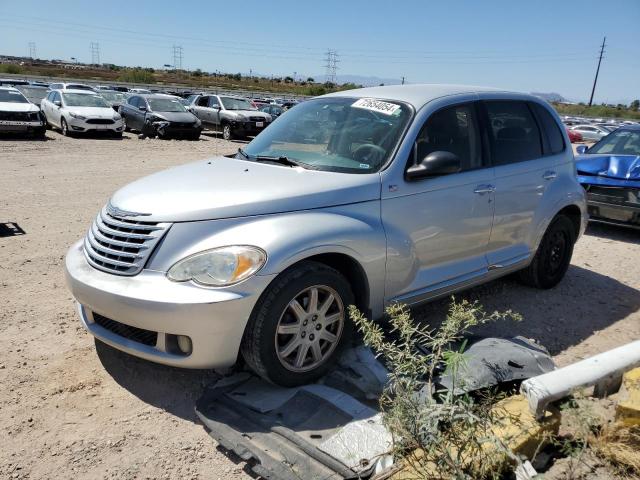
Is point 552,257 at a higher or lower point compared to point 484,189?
lower

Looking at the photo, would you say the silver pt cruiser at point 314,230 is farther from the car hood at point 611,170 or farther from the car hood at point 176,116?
the car hood at point 176,116

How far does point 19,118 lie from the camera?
16.4m

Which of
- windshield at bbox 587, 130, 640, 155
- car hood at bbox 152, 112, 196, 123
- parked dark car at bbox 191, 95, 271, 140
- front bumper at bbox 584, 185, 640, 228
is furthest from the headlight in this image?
parked dark car at bbox 191, 95, 271, 140

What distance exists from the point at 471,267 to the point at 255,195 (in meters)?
1.98

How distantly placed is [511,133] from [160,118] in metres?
16.8

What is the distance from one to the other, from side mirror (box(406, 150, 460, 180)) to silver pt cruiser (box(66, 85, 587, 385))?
0.4 inches

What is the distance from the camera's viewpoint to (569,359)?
405 cm

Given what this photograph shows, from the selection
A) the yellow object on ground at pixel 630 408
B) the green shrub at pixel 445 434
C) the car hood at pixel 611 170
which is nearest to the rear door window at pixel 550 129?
the yellow object on ground at pixel 630 408

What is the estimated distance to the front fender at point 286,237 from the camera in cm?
304

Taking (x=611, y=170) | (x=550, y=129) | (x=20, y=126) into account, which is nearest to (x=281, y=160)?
(x=550, y=129)

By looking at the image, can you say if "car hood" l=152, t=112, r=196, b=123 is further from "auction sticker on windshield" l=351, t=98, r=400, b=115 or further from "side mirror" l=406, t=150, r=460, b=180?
"side mirror" l=406, t=150, r=460, b=180

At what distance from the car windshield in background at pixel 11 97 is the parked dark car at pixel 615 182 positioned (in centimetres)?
1676

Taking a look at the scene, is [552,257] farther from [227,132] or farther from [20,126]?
[227,132]

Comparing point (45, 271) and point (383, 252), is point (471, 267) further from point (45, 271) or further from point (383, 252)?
point (45, 271)
